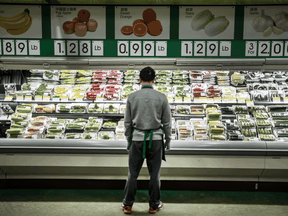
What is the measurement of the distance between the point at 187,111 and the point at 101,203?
1.86 m

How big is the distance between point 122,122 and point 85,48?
1254 mm

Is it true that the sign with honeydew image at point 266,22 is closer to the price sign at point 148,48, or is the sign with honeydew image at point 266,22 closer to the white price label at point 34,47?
the price sign at point 148,48

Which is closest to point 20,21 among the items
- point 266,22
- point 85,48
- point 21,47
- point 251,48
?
point 21,47

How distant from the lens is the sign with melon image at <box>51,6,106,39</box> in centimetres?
325

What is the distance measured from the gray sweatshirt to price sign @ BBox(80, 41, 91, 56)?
1.08 metres

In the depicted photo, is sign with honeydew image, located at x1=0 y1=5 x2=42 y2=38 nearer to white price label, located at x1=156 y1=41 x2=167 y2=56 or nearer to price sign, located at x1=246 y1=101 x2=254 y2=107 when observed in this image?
white price label, located at x1=156 y1=41 x2=167 y2=56

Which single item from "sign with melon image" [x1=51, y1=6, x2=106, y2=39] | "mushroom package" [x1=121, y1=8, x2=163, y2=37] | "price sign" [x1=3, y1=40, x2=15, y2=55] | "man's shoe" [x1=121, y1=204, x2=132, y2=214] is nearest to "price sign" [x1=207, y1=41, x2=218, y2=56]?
"mushroom package" [x1=121, y1=8, x2=163, y2=37]

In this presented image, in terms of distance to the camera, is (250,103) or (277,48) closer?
(277,48)

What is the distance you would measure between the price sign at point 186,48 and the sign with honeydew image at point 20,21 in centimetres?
194

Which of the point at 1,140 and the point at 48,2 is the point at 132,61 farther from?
the point at 1,140

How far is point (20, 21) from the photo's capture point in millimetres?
3268

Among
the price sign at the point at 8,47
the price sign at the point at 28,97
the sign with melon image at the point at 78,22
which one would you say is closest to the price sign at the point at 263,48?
the sign with melon image at the point at 78,22

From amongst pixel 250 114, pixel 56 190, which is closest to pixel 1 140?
pixel 56 190

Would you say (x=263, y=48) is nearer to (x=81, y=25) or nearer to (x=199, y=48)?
(x=199, y=48)
